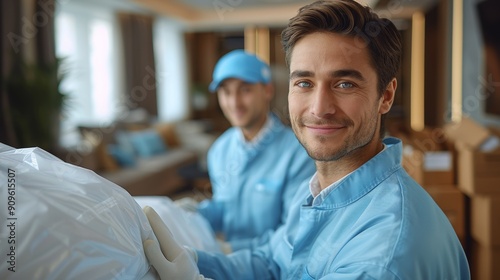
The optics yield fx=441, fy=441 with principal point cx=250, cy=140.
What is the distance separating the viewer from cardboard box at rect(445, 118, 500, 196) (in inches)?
95.4

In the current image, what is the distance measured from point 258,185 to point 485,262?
5.35 feet

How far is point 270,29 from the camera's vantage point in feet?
28.4

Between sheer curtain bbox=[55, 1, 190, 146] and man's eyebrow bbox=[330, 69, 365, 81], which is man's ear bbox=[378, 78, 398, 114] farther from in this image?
sheer curtain bbox=[55, 1, 190, 146]

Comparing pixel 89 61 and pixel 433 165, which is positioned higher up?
pixel 89 61

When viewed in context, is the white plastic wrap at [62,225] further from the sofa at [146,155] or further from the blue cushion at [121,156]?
the blue cushion at [121,156]

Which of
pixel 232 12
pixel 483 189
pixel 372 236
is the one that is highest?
pixel 232 12

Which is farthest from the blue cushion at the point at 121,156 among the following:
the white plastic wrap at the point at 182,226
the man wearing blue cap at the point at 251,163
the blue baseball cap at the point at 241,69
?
the white plastic wrap at the point at 182,226

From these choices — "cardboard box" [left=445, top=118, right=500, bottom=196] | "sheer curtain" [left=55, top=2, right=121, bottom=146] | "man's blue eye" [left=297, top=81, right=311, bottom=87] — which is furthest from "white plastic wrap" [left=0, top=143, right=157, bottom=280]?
"sheer curtain" [left=55, top=2, right=121, bottom=146]

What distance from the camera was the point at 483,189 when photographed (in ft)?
7.99

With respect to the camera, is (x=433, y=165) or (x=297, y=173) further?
(x=433, y=165)

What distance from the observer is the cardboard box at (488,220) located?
240 cm

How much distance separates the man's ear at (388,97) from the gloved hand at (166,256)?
51 cm

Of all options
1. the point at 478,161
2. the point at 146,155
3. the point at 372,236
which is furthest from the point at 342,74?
the point at 146,155

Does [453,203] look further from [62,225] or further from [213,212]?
[62,225]
